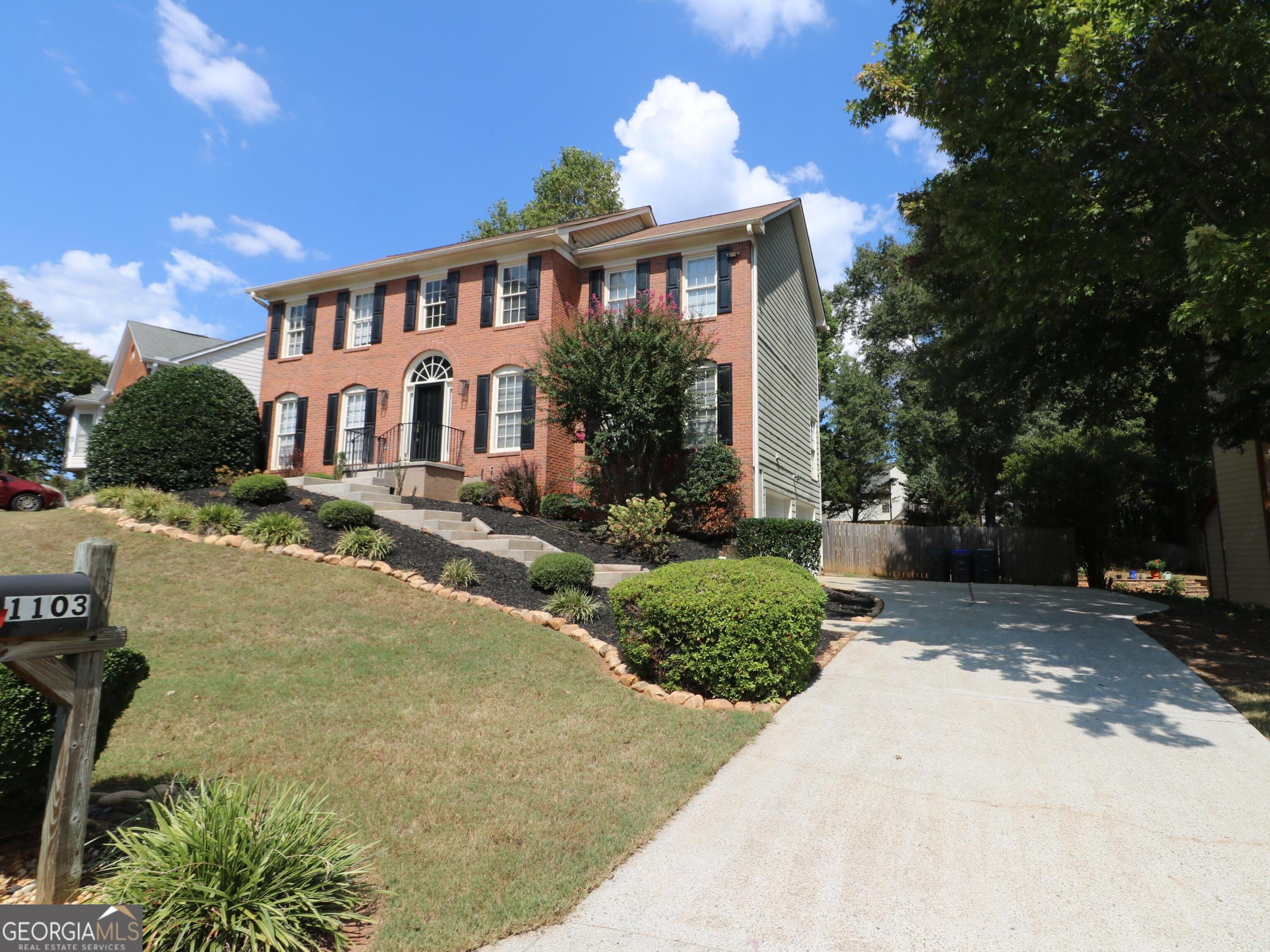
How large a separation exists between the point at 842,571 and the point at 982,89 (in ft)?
44.8

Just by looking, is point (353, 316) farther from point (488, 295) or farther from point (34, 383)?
point (34, 383)

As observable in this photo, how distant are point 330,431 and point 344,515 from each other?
29.5 feet

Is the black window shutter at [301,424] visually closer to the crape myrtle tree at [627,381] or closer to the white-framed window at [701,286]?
the crape myrtle tree at [627,381]

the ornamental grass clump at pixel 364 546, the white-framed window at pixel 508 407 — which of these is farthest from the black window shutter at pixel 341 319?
the ornamental grass clump at pixel 364 546

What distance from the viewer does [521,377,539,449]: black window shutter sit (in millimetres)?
16422

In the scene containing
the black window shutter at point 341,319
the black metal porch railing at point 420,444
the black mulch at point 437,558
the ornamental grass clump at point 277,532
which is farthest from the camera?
the black window shutter at point 341,319

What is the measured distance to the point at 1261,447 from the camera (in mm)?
12375

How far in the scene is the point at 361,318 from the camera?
63.3 feet

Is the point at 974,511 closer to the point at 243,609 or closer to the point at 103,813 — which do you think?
the point at 243,609

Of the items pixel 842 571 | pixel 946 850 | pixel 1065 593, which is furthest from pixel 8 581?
pixel 842 571

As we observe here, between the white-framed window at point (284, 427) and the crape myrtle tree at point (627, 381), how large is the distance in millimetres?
8775

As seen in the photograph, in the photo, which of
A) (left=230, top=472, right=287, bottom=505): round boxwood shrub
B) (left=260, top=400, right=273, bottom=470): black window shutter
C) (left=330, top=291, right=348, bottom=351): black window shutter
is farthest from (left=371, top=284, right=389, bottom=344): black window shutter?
(left=230, top=472, right=287, bottom=505): round boxwood shrub

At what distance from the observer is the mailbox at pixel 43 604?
8.32 ft

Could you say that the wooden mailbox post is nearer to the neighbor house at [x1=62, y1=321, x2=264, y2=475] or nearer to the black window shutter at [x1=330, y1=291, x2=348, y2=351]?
the black window shutter at [x1=330, y1=291, x2=348, y2=351]
